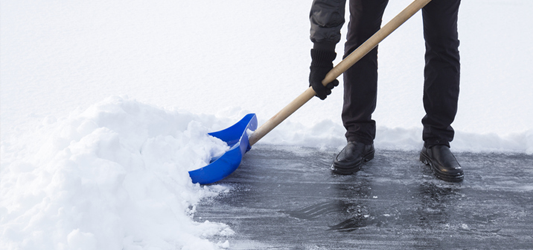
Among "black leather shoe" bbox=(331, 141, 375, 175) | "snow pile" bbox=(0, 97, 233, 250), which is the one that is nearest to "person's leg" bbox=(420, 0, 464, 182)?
"black leather shoe" bbox=(331, 141, 375, 175)

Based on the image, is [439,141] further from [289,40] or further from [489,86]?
[289,40]

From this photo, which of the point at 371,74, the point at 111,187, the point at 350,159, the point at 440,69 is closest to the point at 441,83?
the point at 440,69

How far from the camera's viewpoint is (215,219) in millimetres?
1775

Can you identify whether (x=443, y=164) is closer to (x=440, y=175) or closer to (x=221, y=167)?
(x=440, y=175)

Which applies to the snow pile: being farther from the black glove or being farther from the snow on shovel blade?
the black glove

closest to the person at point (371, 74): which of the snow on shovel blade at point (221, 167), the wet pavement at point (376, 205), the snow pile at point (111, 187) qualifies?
the wet pavement at point (376, 205)

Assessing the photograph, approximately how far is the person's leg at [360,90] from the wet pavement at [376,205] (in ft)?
0.31

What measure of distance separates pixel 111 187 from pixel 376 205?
1182mm

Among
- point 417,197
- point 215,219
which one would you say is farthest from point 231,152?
point 417,197

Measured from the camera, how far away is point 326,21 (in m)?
1.92

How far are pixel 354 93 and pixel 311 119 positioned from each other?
1.26 metres

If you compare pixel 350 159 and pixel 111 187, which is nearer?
pixel 111 187

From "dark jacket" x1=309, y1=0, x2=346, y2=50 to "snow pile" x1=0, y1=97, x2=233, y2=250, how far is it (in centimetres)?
84

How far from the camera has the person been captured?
1.99 m
